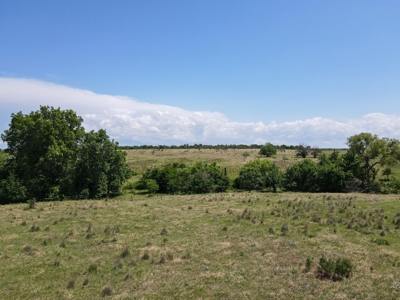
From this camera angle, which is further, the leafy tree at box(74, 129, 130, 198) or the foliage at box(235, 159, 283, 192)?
the foliage at box(235, 159, 283, 192)

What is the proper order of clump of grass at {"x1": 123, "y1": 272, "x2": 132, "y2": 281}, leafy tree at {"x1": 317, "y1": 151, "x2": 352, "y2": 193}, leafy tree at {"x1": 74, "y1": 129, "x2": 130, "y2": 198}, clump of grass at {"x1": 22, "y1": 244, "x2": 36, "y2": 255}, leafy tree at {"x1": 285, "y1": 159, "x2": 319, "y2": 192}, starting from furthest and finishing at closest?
1. leafy tree at {"x1": 285, "y1": 159, "x2": 319, "y2": 192}
2. leafy tree at {"x1": 317, "y1": 151, "x2": 352, "y2": 193}
3. leafy tree at {"x1": 74, "y1": 129, "x2": 130, "y2": 198}
4. clump of grass at {"x1": 22, "y1": 244, "x2": 36, "y2": 255}
5. clump of grass at {"x1": 123, "y1": 272, "x2": 132, "y2": 281}

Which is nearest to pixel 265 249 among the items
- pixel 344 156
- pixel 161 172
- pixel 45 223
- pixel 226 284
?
pixel 226 284

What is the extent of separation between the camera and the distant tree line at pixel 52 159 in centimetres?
3497

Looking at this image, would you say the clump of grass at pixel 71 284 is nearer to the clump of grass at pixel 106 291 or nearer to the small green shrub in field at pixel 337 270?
the clump of grass at pixel 106 291

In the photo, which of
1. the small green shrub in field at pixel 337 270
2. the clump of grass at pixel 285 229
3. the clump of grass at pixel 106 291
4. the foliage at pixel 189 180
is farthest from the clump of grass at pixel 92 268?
the foliage at pixel 189 180

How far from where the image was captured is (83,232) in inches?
692

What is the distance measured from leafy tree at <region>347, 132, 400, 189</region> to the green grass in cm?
3096

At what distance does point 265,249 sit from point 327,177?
131ft

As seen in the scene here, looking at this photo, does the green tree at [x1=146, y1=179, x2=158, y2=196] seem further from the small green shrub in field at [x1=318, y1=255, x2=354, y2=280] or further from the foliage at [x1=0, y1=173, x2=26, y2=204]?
the small green shrub in field at [x1=318, y1=255, x2=354, y2=280]

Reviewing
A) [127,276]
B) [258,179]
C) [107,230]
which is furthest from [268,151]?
[127,276]

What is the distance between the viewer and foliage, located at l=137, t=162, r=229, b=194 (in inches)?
1876

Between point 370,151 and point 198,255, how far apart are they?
49.3 m

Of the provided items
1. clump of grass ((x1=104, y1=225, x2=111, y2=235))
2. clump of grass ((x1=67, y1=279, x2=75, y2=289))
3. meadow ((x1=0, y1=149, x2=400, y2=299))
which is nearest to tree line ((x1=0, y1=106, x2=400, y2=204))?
meadow ((x1=0, y1=149, x2=400, y2=299))

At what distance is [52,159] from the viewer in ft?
114
